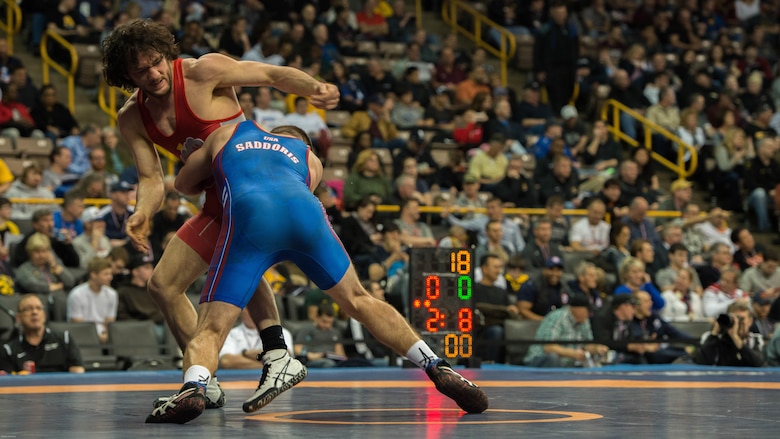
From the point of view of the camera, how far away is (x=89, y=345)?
10.1m

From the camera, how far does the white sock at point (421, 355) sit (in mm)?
5262

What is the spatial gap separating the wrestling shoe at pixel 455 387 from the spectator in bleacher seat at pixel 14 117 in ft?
28.2

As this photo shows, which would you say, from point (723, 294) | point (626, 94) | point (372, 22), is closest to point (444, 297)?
point (723, 294)

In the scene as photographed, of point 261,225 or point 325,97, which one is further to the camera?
point 325,97

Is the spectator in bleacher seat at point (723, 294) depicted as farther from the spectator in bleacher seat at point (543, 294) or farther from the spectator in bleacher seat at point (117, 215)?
the spectator in bleacher seat at point (117, 215)

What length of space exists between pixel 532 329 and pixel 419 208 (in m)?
2.09

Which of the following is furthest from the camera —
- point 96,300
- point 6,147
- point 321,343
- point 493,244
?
point 6,147

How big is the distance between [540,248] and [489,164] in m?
2.06

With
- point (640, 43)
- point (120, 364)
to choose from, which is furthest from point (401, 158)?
point (640, 43)

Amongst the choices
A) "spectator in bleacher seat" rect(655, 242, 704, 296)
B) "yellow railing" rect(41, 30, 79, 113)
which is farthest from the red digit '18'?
"yellow railing" rect(41, 30, 79, 113)

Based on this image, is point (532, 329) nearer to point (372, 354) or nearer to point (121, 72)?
point (372, 354)

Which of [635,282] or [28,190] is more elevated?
[28,190]

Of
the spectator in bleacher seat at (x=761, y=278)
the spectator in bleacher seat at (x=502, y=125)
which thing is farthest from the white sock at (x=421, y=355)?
the spectator in bleacher seat at (x=502, y=125)

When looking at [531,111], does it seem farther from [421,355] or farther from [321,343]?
[421,355]
